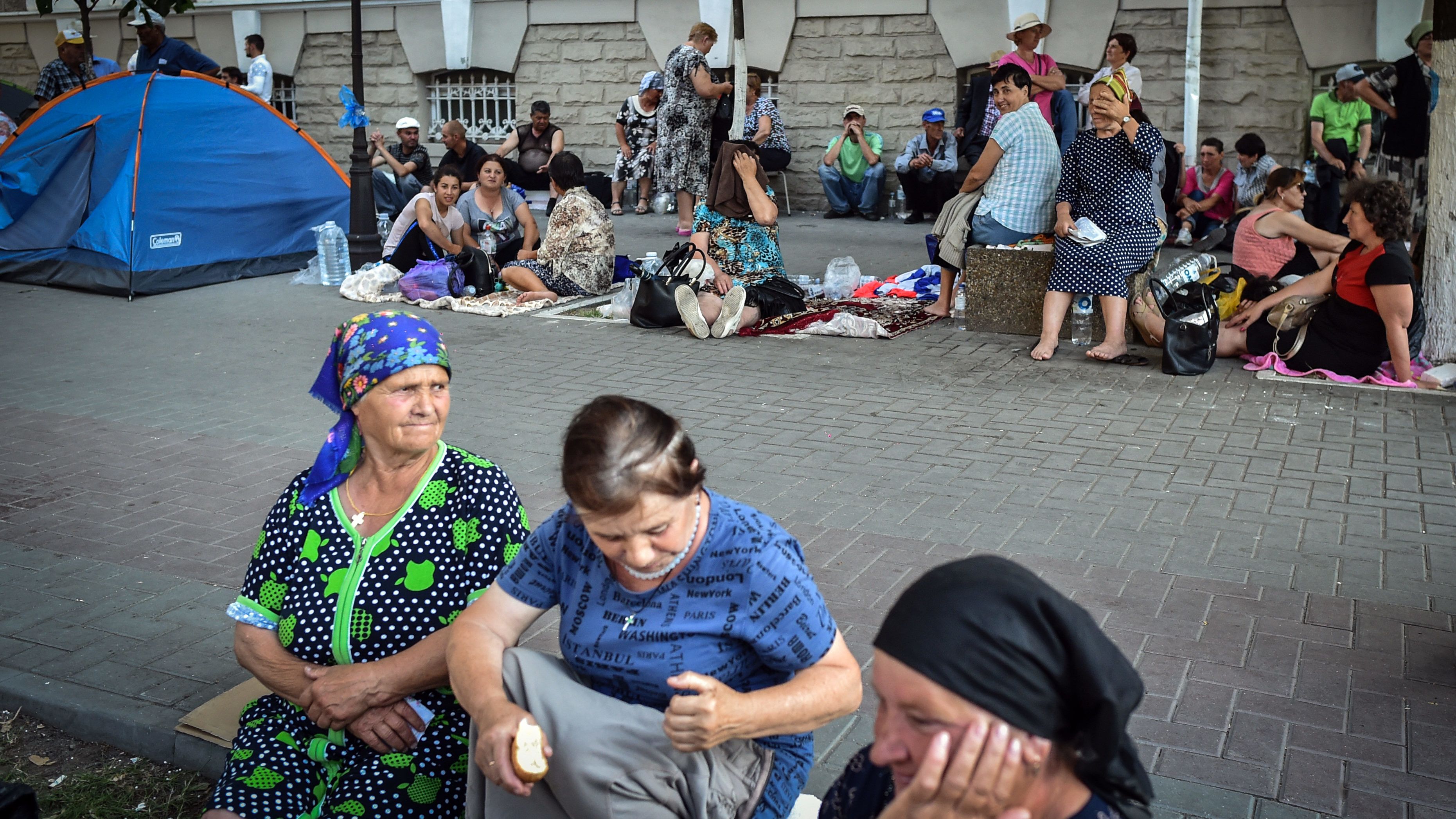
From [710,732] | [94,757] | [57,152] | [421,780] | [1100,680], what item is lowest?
[94,757]

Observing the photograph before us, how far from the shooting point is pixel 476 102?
18.9 meters

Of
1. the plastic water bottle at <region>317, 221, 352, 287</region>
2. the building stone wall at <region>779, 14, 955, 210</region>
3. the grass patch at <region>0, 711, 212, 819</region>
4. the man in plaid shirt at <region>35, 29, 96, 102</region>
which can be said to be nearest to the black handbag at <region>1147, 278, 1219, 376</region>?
the grass patch at <region>0, 711, 212, 819</region>

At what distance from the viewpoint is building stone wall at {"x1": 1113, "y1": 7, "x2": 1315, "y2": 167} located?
1412 cm

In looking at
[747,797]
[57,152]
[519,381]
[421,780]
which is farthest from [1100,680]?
[57,152]

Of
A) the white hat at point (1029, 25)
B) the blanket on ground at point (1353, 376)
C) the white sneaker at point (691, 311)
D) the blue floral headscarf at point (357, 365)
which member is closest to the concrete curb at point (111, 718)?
A: the blue floral headscarf at point (357, 365)

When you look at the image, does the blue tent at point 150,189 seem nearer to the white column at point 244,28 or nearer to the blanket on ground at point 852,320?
the blanket on ground at point 852,320

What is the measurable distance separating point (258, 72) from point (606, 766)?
15987 mm

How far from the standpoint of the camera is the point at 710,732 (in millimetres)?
2139

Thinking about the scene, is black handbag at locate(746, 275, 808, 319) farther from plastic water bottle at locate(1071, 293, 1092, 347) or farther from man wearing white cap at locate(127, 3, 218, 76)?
man wearing white cap at locate(127, 3, 218, 76)

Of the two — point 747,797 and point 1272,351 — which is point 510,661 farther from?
point 1272,351

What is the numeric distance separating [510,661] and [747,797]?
52 centimetres

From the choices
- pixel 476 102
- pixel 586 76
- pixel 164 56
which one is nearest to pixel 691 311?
pixel 164 56

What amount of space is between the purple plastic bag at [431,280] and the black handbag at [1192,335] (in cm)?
582

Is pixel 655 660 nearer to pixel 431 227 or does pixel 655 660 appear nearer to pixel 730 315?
pixel 730 315
